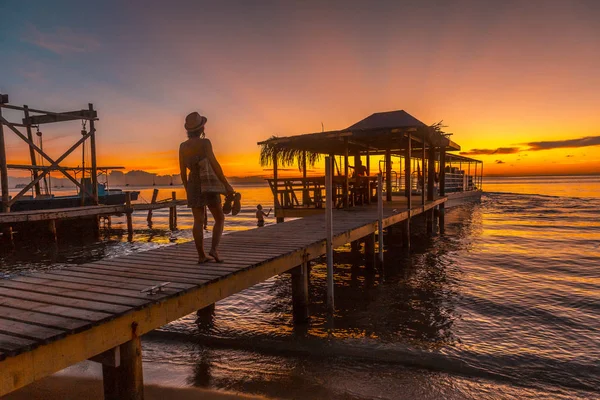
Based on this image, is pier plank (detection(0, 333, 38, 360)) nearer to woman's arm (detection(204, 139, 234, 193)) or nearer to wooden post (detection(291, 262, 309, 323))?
woman's arm (detection(204, 139, 234, 193))

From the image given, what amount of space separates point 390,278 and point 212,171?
796 cm

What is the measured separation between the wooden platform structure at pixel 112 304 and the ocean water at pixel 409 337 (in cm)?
149

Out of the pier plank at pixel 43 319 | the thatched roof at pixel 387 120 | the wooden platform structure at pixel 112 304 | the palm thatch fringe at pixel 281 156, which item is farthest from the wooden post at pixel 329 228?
the thatched roof at pixel 387 120

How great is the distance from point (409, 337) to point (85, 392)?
530 centimetres

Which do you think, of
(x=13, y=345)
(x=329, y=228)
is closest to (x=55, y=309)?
(x=13, y=345)

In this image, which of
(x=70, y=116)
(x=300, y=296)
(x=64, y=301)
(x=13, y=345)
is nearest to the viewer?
(x=13, y=345)

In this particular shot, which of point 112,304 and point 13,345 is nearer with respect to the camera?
point 13,345

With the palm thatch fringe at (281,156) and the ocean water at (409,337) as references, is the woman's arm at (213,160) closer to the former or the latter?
the ocean water at (409,337)

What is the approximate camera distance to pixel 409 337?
686 cm

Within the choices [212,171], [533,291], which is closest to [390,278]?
[533,291]

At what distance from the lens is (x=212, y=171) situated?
4.96 m

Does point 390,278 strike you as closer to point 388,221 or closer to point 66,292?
point 388,221

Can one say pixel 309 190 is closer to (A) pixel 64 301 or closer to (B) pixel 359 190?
(B) pixel 359 190

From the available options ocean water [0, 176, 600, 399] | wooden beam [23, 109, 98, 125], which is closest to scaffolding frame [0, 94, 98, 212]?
wooden beam [23, 109, 98, 125]
